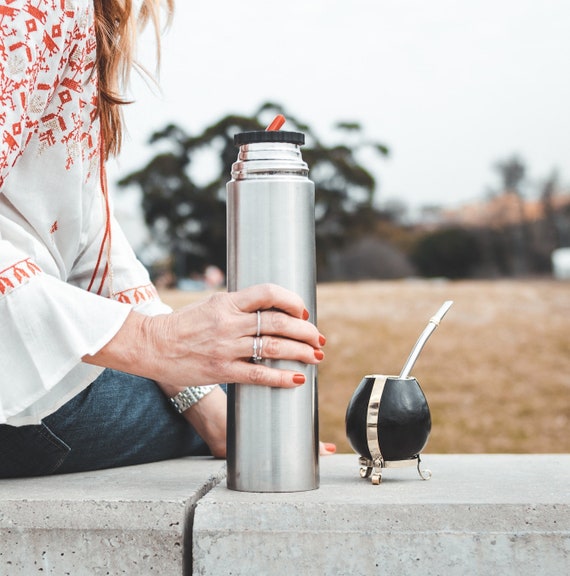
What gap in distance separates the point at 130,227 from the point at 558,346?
6274 mm

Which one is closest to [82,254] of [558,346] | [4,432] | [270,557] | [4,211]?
[4,211]

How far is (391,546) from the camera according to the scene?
139 centimetres

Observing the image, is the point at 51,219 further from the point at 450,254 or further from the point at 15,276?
the point at 450,254

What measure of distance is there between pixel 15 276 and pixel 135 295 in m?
0.58

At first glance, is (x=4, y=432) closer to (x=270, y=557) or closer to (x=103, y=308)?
(x=103, y=308)

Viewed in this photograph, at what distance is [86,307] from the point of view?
1396 mm

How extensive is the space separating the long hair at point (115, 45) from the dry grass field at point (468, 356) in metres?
5.26

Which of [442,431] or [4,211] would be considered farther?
[442,431]

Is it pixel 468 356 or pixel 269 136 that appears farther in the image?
pixel 468 356

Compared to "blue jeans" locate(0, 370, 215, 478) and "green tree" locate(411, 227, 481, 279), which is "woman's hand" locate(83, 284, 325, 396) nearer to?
"blue jeans" locate(0, 370, 215, 478)

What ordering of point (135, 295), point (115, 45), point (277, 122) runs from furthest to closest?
1. point (135, 295)
2. point (115, 45)
3. point (277, 122)

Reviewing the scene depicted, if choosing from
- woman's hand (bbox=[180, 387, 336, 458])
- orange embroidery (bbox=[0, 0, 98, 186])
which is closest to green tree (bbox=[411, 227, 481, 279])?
woman's hand (bbox=[180, 387, 336, 458])

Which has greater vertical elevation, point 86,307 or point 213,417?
point 86,307

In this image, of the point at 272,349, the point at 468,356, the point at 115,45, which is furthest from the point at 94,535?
the point at 468,356
